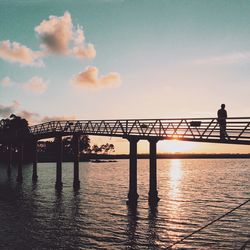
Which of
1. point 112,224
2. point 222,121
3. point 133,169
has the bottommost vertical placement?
point 112,224

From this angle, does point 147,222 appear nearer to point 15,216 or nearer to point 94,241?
point 94,241

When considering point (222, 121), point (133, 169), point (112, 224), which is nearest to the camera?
point (112, 224)

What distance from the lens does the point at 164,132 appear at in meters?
28.7

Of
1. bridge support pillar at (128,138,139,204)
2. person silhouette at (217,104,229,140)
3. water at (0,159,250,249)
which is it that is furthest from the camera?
bridge support pillar at (128,138,139,204)

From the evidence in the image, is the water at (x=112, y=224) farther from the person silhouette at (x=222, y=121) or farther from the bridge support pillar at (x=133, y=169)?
the person silhouette at (x=222, y=121)

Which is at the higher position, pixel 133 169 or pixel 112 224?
pixel 133 169

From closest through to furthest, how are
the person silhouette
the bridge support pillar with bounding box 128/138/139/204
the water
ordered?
the water
the person silhouette
the bridge support pillar with bounding box 128/138/139/204

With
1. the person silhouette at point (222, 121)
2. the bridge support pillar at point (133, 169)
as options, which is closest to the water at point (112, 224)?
the bridge support pillar at point (133, 169)

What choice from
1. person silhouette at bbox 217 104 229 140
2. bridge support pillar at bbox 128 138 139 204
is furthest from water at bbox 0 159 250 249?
person silhouette at bbox 217 104 229 140

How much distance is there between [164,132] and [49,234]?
41.0 ft

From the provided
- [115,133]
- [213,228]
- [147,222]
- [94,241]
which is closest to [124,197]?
[115,133]

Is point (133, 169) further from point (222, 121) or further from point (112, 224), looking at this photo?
point (222, 121)

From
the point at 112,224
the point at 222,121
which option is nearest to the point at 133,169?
the point at 112,224

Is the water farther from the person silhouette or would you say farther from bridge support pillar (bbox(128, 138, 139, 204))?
the person silhouette
